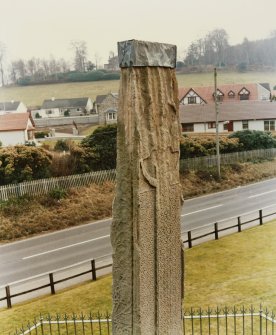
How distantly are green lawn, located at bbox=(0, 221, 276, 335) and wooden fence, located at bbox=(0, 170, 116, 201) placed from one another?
5665 mm

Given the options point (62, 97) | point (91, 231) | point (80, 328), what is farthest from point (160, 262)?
point (62, 97)

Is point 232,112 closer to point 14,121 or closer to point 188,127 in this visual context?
point 188,127

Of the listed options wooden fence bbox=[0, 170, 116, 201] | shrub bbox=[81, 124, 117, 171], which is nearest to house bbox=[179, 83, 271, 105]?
shrub bbox=[81, 124, 117, 171]

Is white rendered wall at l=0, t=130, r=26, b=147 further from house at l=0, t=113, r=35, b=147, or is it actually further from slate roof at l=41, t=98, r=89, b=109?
slate roof at l=41, t=98, r=89, b=109

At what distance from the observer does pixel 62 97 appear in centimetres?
1831

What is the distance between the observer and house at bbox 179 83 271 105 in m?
19.2

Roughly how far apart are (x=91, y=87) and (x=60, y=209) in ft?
16.7

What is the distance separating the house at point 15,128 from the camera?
1540cm

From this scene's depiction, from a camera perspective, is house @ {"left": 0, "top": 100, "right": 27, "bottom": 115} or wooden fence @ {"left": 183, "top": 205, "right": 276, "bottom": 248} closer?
wooden fence @ {"left": 183, "top": 205, "right": 276, "bottom": 248}

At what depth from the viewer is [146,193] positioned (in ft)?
14.8

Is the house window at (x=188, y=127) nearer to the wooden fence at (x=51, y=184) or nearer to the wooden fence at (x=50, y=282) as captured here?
the wooden fence at (x=51, y=184)

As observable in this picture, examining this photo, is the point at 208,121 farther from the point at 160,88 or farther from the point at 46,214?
the point at 160,88

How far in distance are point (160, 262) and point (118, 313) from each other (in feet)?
2.32

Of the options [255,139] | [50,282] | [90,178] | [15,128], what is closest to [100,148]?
[90,178]
